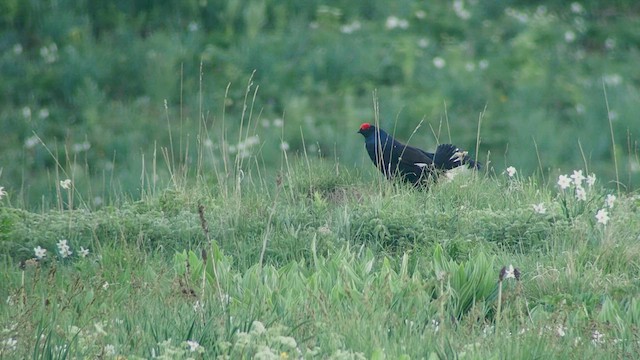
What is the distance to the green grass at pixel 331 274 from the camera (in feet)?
14.9

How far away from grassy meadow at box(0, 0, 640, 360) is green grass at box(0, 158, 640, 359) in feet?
0.06

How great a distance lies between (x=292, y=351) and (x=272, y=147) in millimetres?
7910

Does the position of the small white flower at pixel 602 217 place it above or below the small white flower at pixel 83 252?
above

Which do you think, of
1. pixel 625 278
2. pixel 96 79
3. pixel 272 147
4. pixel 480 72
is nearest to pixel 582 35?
pixel 480 72

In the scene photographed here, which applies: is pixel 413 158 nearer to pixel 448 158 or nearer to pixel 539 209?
pixel 448 158

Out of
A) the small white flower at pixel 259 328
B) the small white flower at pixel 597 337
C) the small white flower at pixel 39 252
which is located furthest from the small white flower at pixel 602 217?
the small white flower at pixel 39 252

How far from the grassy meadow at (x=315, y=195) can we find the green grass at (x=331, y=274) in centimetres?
2

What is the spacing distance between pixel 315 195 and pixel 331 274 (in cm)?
140

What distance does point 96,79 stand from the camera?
13906 mm

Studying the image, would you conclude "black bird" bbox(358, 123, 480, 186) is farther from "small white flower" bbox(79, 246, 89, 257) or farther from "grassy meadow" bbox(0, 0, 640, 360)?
"small white flower" bbox(79, 246, 89, 257)

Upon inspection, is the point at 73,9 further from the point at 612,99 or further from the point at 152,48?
the point at 612,99

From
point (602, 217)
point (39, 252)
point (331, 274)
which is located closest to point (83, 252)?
point (39, 252)

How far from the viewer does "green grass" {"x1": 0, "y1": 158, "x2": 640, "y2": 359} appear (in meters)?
4.55

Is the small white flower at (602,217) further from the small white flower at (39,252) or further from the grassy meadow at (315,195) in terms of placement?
the small white flower at (39,252)
